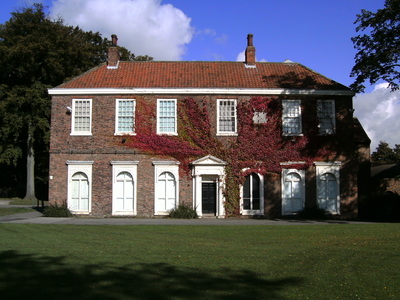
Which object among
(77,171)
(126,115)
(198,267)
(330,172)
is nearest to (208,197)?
(126,115)

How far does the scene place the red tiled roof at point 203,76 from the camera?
2786cm

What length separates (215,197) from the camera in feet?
89.2

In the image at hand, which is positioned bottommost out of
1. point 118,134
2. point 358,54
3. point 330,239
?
point 330,239

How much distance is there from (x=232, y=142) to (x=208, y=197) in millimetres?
3670

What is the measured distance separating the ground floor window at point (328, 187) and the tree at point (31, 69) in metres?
25.1

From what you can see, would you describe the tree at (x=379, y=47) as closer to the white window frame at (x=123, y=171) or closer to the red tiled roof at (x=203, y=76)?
the red tiled roof at (x=203, y=76)

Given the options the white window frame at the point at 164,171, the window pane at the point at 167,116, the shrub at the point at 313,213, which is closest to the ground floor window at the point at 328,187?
the shrub at the point at 313,213

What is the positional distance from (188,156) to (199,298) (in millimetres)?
20123

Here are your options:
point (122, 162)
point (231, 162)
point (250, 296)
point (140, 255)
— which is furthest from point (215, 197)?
point (250, 296)

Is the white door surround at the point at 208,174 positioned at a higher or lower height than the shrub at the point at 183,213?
higher

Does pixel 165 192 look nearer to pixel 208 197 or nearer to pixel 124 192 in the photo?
pixel 124 192

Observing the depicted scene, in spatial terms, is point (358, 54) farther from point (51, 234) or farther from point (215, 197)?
point (51, 234)

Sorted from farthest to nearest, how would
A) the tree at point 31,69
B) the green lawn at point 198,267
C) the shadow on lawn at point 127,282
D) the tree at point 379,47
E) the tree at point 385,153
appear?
the tree at point 385,153 < the tree at point 31,69 < the tree at point 379,47 < the green lawn at point 198,267 < the shadow on lawn at point 127,282

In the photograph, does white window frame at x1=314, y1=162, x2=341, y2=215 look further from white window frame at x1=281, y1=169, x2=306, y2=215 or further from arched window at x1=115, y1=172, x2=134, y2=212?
arched window at x1=115, y1=172, x2=134, y2=212
